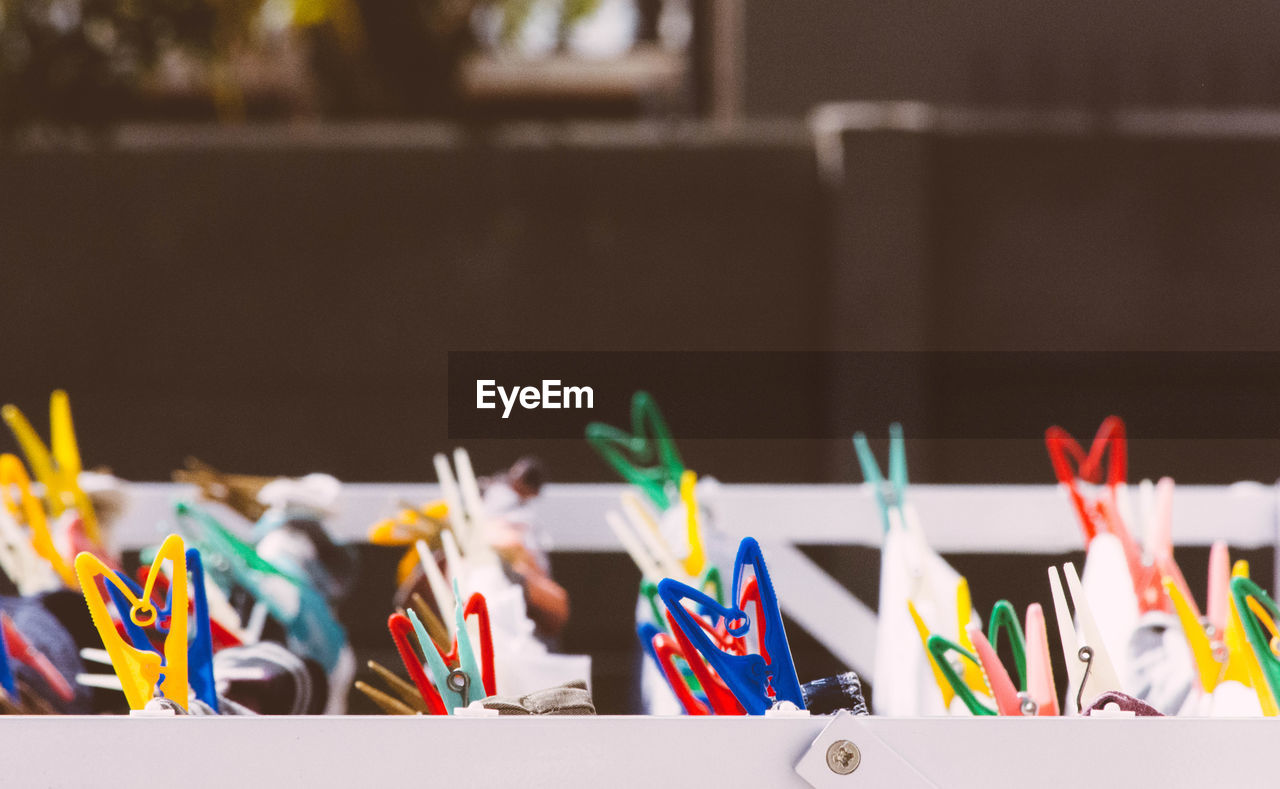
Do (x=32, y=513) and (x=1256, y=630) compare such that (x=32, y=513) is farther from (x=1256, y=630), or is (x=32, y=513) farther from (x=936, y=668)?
(x=1256, y=630)

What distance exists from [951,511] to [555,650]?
1.09ft

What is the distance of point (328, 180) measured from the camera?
1.85 m

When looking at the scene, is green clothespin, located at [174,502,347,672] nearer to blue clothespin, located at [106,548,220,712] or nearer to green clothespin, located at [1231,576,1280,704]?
blue clothespin, located at [106,548,220,712]

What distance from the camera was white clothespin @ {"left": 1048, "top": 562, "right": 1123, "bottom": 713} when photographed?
44cm

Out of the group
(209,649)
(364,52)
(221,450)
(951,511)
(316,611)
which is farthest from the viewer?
(364,52)

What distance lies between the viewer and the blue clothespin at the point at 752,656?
42 cm

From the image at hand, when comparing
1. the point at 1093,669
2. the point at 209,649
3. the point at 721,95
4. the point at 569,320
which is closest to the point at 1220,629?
the point at 1093,669

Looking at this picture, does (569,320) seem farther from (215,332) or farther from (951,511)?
(951,511)

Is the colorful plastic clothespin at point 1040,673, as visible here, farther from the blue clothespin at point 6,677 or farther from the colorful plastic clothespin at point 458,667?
the blue clothespin at point 6,677

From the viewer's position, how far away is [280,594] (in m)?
0.63

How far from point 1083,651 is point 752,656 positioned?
0.13 m

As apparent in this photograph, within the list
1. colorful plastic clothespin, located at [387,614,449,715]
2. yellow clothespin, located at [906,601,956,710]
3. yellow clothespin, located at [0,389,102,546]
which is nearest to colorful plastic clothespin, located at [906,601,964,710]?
yellow clothespin, located at [906,601,956,710]

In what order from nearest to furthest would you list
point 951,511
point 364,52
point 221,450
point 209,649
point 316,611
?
point 209,649
point 316,611
point 951,511
point 221,450
point 364,52

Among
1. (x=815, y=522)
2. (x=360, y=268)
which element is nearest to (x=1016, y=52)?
(x=360, y=268)
